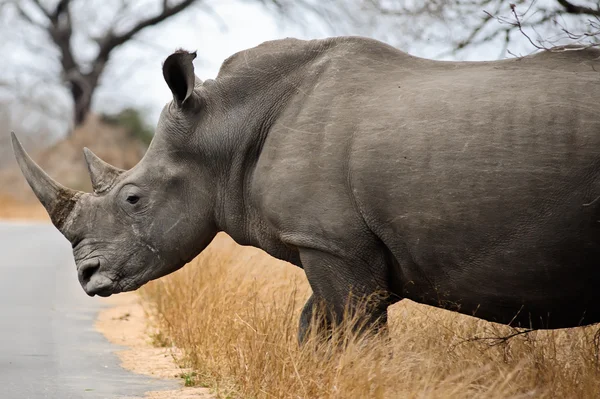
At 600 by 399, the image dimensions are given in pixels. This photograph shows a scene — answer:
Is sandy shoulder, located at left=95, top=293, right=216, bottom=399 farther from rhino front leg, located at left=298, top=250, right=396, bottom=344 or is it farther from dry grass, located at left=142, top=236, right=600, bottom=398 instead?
rhino front leg, located at left=298, top=250, right=396, bottom=344

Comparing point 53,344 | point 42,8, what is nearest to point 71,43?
point 42,8

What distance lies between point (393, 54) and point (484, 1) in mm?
4362

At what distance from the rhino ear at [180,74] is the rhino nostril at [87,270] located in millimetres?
991

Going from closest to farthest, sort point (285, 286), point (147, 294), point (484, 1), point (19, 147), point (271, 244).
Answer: point (271, 244) < point (19, 147) < point (285, 286) < point (484, 1) < point (147, 294)

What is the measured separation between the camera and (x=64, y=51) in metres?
41.8

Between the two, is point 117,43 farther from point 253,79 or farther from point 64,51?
point 253,79

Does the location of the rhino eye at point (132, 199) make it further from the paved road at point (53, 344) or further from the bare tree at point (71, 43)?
the bare tree at point (71, 43)

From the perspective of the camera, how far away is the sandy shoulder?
20.4 feet

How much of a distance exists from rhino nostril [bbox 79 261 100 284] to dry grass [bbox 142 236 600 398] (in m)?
0.81

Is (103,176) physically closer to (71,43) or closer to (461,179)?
(461,179)

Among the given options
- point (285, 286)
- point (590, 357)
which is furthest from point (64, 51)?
point (590, 357)

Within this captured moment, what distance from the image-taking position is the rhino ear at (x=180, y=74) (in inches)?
221

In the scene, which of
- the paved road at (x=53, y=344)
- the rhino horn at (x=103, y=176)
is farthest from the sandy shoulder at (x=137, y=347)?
the rhino horn at (x=103, y=176)

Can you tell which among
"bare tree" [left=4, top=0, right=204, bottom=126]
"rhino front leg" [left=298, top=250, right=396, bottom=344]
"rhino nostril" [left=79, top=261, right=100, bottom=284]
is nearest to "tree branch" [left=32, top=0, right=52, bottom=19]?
"bare tree" [left=4, top=0, right=204, bottom=126]
